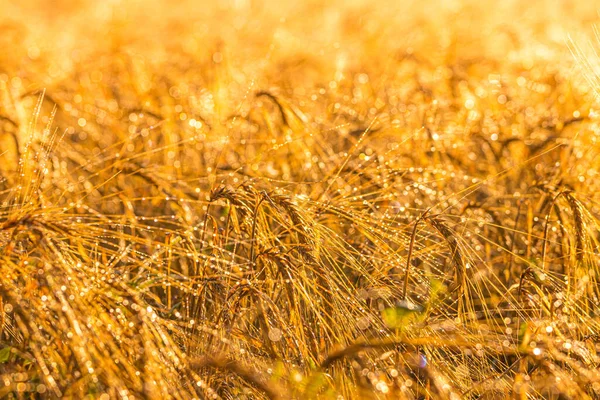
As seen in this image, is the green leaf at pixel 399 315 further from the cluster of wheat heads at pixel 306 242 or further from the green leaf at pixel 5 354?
the green leaf at pixel 5 354

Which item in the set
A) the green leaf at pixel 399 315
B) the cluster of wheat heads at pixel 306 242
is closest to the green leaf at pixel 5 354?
the cluster of wheat heads at pixel 306 242

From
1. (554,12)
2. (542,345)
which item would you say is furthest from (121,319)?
(554,12)

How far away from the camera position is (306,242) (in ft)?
5.29

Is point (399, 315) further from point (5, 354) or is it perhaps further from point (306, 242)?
point (5, 354)

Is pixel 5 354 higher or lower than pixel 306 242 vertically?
lower

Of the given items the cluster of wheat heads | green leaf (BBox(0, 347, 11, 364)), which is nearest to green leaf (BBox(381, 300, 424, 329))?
the cluster of wheat heads

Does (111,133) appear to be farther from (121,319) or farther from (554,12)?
(554,12)

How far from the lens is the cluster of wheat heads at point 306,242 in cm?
137

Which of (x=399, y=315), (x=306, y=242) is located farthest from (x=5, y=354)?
(x=399, y=315)

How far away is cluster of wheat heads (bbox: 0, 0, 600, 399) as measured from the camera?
137 cm

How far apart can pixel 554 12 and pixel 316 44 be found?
222cm

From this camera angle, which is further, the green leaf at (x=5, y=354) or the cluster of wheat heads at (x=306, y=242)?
the green leaf at (x=5, y=354)

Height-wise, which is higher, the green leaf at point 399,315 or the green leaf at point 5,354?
the green leaf at point 399,315

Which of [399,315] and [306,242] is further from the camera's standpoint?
[306,242]
